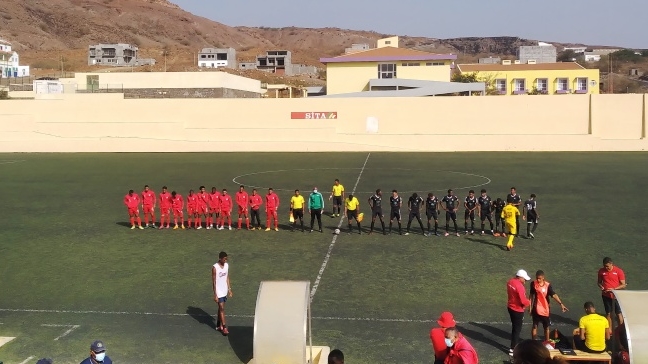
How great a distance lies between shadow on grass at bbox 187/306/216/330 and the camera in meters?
11.5

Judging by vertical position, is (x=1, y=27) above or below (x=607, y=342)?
above

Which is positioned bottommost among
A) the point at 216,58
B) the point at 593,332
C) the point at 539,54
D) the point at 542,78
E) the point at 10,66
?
the point at 593,332

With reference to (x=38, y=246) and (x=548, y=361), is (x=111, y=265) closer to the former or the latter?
(x=38, y=246)

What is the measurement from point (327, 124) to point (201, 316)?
34.3m

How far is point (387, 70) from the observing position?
6019 cm

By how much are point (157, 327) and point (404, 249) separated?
23.5 ft

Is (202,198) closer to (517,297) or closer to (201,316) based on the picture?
(201,316)

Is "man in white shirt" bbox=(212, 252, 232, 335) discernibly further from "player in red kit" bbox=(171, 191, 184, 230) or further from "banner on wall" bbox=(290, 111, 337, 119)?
"banner on wall" bbox=(290, 111, 337, 119)

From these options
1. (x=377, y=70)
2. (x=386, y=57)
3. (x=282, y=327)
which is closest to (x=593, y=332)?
(x=282, y=327)

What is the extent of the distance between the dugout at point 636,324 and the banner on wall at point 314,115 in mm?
38267

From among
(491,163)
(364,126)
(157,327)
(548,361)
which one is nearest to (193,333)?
(157,327)

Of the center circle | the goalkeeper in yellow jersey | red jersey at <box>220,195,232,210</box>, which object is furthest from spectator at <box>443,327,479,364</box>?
the center circle

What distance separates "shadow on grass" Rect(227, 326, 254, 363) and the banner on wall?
35054 millimetres

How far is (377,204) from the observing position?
59.2ft
